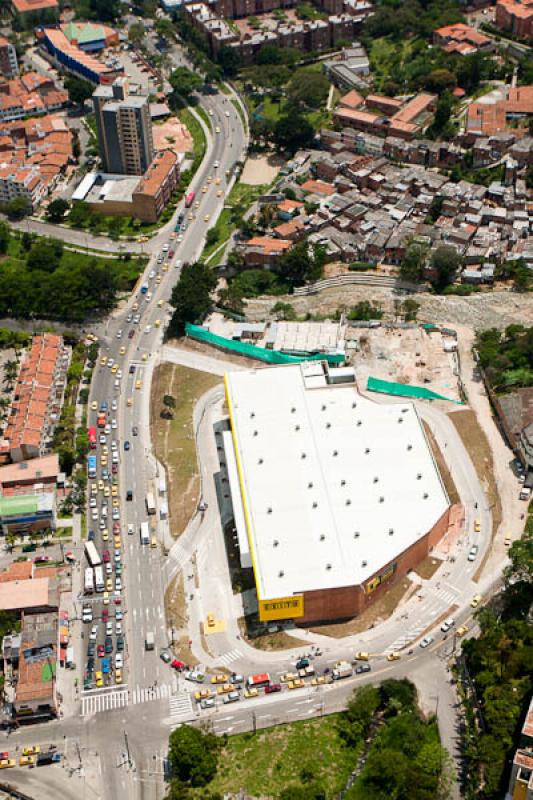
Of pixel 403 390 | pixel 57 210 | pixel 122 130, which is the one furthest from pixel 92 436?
pixel 122 130

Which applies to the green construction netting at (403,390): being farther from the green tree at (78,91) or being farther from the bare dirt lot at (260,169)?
the green tree at (78,91)

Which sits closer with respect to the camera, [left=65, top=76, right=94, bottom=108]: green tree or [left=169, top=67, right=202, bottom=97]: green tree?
[left=65, top=76, right=94, bottom=108]: green tree

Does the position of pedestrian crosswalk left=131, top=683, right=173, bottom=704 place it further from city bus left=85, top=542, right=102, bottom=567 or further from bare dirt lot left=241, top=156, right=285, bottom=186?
bare dirt lot left=241, top=156, right=285, bottom=186

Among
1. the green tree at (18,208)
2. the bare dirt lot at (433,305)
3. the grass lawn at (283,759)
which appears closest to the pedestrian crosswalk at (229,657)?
the grass lawn at (283,759)

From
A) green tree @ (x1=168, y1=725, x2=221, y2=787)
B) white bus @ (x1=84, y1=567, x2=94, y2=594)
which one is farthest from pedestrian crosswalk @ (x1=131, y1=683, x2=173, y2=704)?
white bus @ (x1=84, y1=567, x2=94, y2=594)

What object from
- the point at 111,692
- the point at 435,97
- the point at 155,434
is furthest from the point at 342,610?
the point at 435,97

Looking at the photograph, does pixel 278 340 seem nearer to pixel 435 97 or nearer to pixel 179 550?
pixel 179 550

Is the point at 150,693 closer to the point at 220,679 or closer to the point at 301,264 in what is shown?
the point at 220,679
